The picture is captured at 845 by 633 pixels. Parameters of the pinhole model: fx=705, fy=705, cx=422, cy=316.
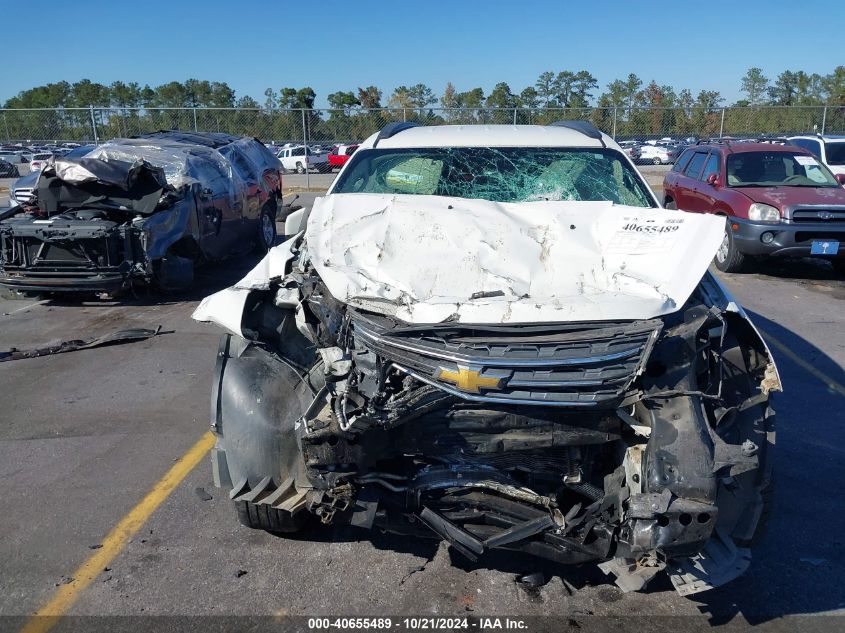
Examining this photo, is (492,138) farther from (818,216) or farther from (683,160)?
(683,160)

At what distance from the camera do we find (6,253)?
25.7 feet

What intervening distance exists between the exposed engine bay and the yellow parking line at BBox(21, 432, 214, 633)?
→ 33.5 inches

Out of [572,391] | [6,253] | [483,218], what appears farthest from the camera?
[6,253]

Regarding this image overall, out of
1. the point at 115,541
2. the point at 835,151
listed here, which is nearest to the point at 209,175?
the point at 115,541

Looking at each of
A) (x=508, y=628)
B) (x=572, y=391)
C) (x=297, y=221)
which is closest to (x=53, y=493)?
(x=297, y=221)

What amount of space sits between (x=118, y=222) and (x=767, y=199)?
8155 millimetres

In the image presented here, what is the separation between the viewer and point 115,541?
11.4ft

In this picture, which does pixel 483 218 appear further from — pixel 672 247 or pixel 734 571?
pixel 734 571

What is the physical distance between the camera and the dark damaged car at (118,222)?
7660 mm

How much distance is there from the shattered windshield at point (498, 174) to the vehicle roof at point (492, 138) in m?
0.07

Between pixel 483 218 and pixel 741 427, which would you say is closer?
pixel 741 427

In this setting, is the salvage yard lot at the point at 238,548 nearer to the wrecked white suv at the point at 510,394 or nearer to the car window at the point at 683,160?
the wrecked white suv at the point at 510,394

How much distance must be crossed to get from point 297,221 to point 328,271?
58.0 inches

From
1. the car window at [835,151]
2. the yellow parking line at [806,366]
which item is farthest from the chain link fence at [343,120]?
the yellow parking line at [806,366]
